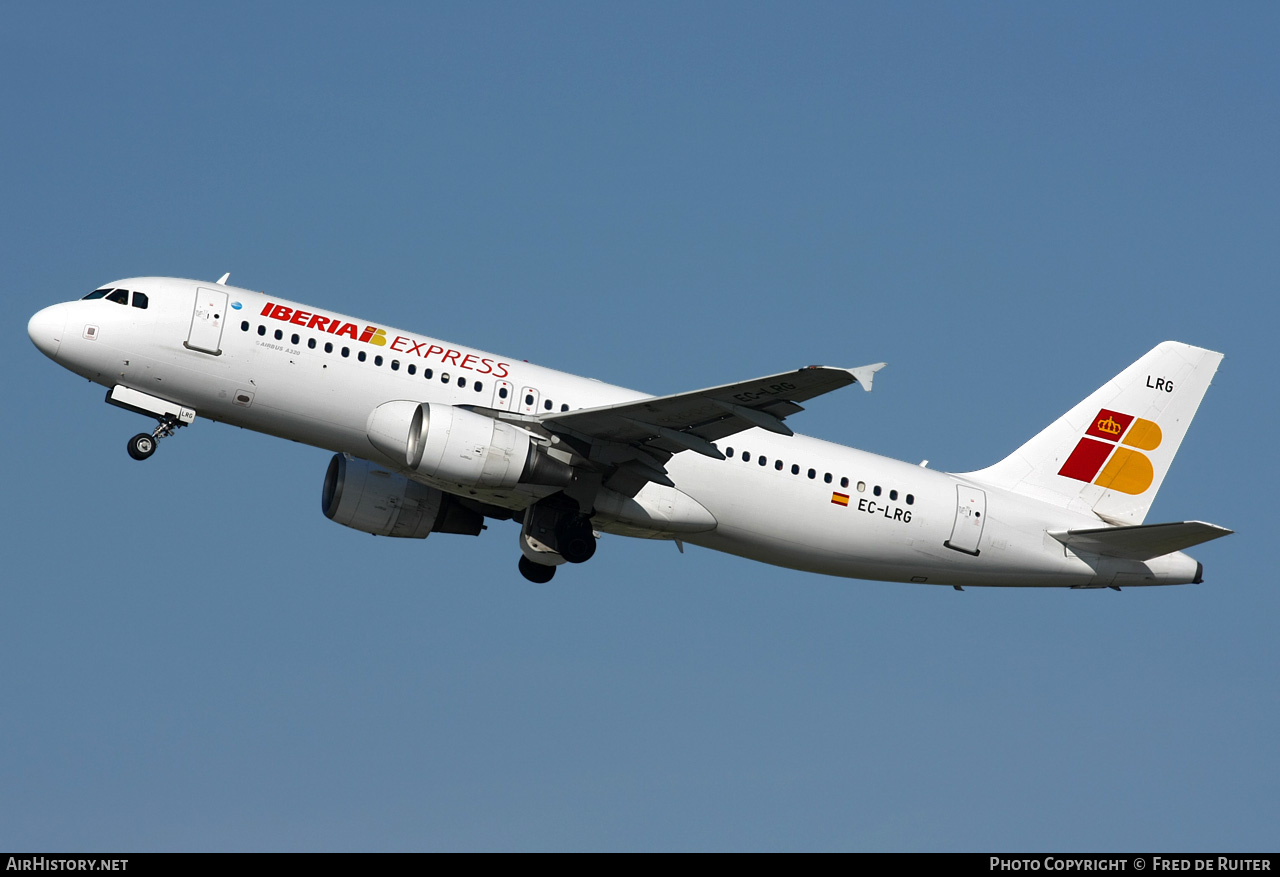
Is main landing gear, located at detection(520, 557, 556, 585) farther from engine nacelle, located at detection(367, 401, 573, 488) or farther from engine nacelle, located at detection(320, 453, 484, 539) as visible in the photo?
engine nacelle, located at detection(367, 401, 573, 488)

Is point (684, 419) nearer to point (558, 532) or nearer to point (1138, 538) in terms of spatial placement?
point (558, 532)

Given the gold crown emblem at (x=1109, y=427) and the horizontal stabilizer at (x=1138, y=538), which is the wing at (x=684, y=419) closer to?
the horizontal stabilizer at (x=1138, y=538)

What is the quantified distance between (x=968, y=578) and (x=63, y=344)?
70.8 ft

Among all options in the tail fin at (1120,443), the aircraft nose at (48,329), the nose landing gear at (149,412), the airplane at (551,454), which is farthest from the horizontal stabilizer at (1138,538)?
the aircraft nose at (48,329)

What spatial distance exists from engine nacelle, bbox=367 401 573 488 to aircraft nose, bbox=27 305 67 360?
7189mm

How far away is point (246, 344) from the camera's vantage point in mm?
32625

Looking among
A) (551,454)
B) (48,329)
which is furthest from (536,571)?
(48,329)

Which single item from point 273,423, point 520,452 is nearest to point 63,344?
point 273,423

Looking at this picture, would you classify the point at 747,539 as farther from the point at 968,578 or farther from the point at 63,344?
the point at 63,344

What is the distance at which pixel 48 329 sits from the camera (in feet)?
108

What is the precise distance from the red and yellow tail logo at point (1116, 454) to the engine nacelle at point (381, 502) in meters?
15.9

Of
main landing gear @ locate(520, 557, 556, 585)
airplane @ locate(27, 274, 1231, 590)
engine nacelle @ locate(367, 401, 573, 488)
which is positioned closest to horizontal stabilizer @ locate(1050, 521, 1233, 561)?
airplane @ locate(27, 274, 1231, 590)

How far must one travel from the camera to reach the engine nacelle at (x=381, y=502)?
120 feet
